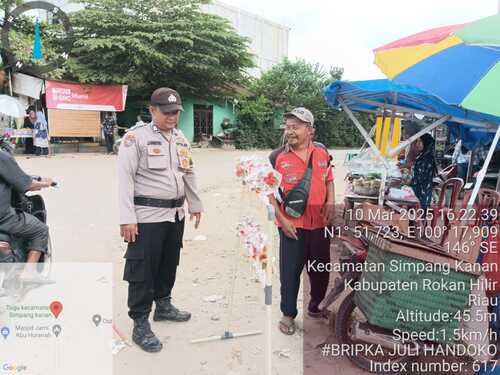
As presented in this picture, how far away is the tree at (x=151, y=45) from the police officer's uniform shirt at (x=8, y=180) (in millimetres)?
14224

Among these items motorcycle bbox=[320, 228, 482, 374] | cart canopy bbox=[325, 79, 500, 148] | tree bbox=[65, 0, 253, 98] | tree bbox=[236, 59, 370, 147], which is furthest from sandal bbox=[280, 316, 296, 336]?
tree bbox=[236, 59, 370, 147]

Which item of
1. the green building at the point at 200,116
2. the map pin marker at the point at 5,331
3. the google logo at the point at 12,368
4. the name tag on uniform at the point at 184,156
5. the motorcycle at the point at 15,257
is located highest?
the green building at the point at 200,116

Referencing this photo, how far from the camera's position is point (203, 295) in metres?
3.88

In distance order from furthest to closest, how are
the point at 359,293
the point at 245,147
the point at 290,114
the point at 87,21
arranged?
the point at 245,147 < the point at 87,21 < the point at 290,114 < the point at 359,293

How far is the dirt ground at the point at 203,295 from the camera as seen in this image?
2.81 metres

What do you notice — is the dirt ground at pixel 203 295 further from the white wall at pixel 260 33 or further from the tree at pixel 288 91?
the white wall at pixel 260 33

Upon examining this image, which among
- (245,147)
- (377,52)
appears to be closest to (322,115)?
(245,147)

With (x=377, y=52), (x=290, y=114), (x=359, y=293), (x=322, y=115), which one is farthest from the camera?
(x=322, y=115)

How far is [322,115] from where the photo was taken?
25.0m

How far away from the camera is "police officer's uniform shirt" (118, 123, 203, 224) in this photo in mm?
2762

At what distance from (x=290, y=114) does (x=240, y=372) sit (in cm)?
182

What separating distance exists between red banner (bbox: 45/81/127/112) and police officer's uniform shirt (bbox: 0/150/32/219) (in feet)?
46.5

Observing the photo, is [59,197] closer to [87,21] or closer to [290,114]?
[290,114]

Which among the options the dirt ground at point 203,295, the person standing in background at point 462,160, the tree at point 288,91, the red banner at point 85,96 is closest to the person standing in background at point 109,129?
the red banner at point 85,96
